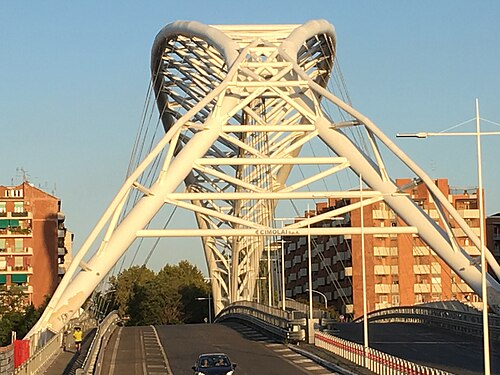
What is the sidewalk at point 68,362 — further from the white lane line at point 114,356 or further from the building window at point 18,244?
the building window at point 18,244

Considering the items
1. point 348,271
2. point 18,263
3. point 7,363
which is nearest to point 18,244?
point 18,263

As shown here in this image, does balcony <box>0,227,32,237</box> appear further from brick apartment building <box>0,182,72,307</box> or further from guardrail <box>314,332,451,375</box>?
guardrail <box>314,332,451,375</box>

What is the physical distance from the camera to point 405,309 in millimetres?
83312

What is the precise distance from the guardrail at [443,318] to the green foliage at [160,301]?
239ft

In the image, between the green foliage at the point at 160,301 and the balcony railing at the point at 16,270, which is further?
the green foliage at the point at 160,301

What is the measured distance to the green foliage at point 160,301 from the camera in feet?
529

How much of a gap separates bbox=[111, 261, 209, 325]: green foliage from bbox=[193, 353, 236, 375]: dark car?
114812 mm

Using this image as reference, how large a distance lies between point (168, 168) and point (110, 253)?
207 inches

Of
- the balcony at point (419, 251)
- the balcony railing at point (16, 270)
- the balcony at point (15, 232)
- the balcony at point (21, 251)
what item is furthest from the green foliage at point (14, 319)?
the balcony at point (419, 251)

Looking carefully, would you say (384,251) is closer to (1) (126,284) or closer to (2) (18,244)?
(2) (18,244)

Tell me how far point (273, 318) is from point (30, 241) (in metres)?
77.6

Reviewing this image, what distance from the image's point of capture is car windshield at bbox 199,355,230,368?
39.0 meters

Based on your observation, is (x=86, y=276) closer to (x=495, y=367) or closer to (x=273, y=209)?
(x=495, y=367)

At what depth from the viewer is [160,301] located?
16112 cm
